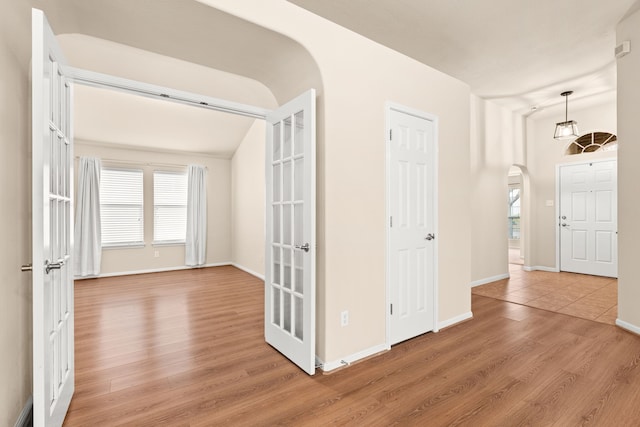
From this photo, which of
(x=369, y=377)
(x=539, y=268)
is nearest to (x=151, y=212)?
(x=369, y=377)

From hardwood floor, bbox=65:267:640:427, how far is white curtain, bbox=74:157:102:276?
98.9 inches

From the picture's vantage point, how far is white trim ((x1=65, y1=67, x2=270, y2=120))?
2016mm

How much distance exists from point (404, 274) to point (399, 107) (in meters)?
1.53

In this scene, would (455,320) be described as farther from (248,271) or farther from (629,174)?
(248,271)

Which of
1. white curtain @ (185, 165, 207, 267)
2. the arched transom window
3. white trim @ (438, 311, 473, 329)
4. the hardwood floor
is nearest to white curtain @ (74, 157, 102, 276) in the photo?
white curtain @ (185, 165, 207, 267)

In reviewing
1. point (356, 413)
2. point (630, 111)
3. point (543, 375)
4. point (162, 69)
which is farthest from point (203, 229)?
point (630, 111)

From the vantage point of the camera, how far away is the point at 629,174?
3051 mm

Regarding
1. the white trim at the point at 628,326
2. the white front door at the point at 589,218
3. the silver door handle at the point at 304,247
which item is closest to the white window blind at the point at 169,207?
the silver door handle at the point at 304,247

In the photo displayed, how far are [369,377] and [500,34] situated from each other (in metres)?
3.56

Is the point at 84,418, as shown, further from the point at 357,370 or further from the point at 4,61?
the point at 4,61

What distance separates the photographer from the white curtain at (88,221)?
5.51 metres

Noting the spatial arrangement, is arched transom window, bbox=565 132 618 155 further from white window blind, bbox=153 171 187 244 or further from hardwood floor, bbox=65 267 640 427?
white window blind, bbox=153 171 187 244

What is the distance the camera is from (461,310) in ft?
11.1

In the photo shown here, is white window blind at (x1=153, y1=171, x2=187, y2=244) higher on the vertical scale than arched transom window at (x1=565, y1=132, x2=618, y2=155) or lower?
lower
